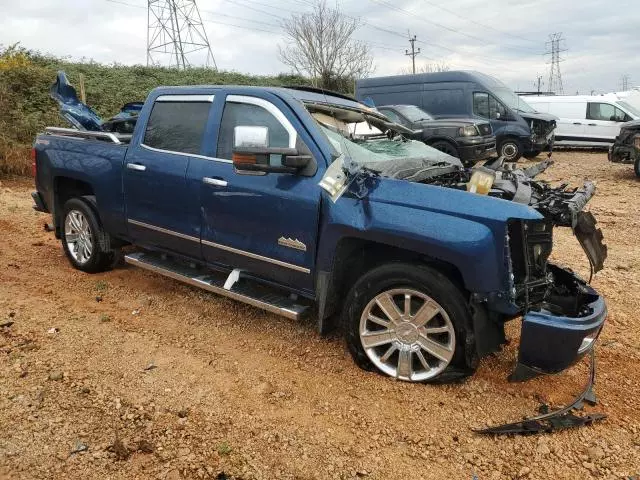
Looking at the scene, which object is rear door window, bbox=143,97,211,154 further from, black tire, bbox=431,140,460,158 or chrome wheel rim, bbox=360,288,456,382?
black tire, bbox=431,140,460,158

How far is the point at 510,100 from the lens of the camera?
15297 millimetres

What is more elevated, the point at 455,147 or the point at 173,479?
the point at 455,147

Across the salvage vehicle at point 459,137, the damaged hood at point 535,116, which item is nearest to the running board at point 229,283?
the salvage vehicle at point 459,137

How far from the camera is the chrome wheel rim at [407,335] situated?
3096 mm

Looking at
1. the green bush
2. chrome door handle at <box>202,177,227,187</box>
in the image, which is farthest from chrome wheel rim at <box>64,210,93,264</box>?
the green bush

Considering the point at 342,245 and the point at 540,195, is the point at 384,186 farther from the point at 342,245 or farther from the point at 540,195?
the point at 540,195

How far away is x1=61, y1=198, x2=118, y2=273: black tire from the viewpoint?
16.6 feet

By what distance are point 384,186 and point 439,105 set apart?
12.7 metres

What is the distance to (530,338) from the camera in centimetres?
282

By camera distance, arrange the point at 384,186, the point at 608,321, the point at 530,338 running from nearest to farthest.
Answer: the point at 530,338 → the point at 384,186 → the point at 608,321

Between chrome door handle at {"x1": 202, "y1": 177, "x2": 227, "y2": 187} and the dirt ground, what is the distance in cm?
117

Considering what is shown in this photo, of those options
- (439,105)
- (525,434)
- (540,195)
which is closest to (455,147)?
(439,105)

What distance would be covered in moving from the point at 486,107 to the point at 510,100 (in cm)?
117

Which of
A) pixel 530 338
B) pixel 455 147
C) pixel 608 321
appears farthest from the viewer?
pixel 455 147
